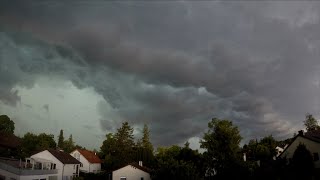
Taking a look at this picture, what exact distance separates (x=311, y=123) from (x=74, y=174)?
241 ft

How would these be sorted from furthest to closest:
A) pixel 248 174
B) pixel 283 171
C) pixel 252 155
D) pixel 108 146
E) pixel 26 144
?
pixel 108 146
pixel 252 155
pixel 26 144
pixel 248 174
pixel 283 171

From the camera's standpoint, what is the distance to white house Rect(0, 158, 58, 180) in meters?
52.4

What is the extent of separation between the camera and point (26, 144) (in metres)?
89.4

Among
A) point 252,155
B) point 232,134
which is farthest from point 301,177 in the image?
point 252,155

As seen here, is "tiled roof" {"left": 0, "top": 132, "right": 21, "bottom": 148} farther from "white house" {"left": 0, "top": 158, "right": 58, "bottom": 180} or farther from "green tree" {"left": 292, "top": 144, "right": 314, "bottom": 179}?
"green tree" {"left": 292, "top": 144, "right": 314, "bottom": 179}

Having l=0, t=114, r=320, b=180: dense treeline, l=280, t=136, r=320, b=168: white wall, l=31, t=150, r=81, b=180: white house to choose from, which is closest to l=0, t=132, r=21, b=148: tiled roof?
l=0, t=114, r=320, b=180: dense treeline

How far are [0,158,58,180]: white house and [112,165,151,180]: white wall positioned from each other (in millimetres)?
12043

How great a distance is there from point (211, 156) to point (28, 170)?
124 ft

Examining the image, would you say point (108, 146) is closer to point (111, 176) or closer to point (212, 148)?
point (111, 176)

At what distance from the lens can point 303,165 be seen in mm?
45406

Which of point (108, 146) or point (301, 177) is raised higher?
point (108, 146)

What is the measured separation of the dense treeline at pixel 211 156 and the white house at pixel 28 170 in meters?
12.1

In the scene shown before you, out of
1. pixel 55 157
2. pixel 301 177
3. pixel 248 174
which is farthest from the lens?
pixel 55 157

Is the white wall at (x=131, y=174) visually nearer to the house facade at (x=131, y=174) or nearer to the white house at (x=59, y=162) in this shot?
the house facade at (x=131, y=174)
